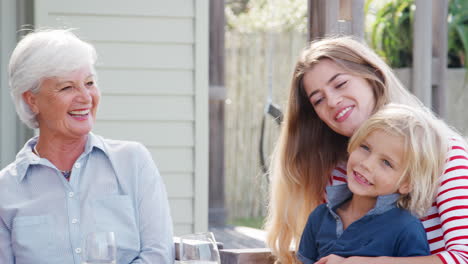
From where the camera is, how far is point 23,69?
2463mm

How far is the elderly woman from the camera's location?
7.85 ft

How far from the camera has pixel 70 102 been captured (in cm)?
248

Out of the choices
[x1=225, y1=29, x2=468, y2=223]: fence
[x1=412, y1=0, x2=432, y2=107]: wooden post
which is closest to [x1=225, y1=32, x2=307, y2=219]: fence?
[x1=225, y1=29, x2=468, y2=223]: fence

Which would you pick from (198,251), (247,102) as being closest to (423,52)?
(198,251)

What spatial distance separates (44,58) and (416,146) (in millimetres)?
1164

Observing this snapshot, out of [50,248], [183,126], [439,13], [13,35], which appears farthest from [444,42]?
[50,248]

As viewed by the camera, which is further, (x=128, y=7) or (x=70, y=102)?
(x=128, y=7)

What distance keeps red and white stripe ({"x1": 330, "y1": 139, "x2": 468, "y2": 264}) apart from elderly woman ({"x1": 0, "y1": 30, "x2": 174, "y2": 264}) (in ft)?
2.64

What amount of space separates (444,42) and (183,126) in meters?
1.85

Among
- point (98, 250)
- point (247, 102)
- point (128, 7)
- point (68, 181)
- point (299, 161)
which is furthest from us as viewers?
point (247, 102)

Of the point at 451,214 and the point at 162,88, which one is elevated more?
the point at 162,88

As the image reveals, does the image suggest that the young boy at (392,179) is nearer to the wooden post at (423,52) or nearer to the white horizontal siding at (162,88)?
the white horizontal siding at (162,88)

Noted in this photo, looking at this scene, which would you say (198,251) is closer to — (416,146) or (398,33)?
(416,146)

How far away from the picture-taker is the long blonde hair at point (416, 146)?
6.96ft
